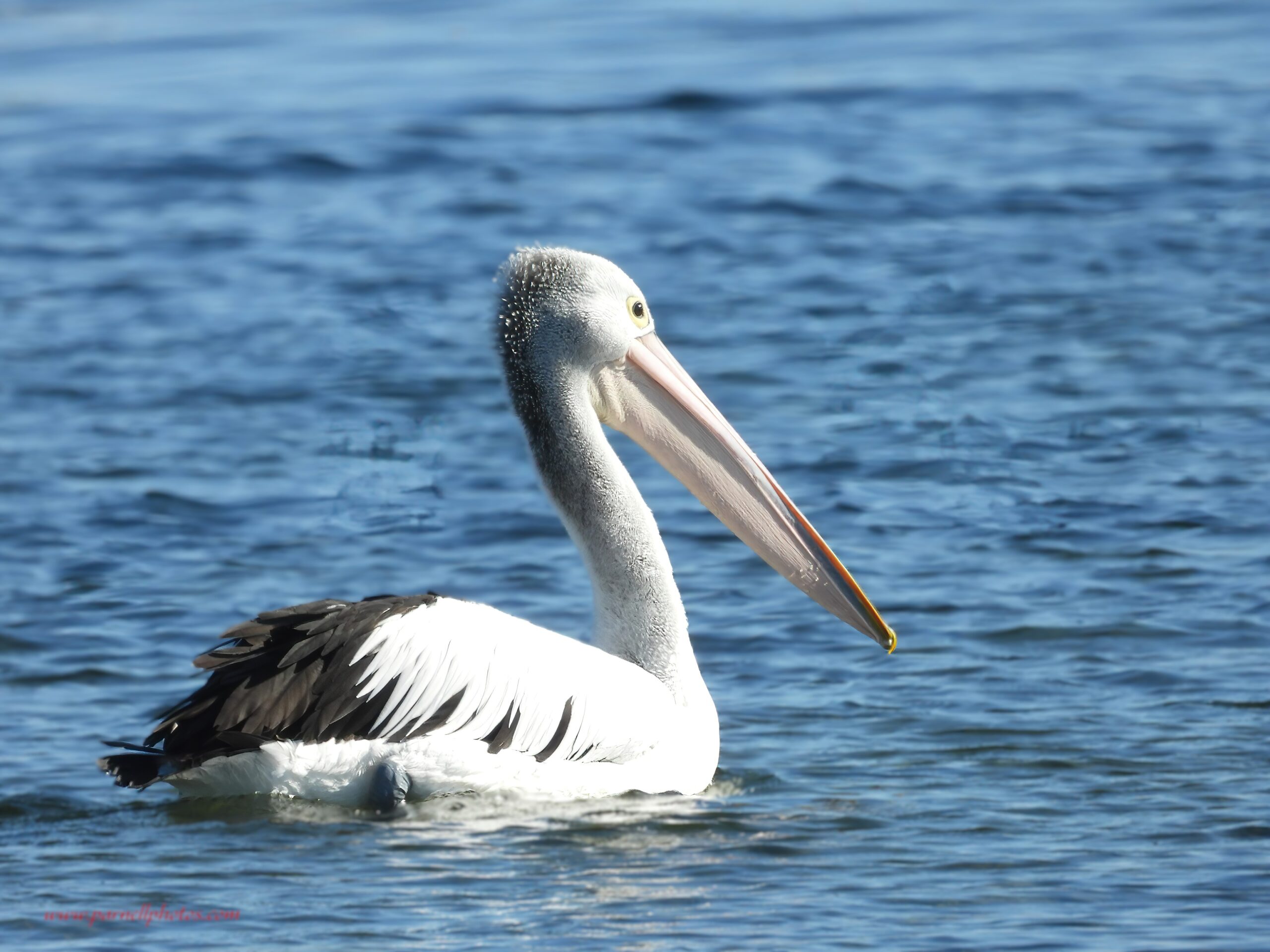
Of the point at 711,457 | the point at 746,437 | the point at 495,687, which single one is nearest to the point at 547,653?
the point at 495,687

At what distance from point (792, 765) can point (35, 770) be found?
6.74ft

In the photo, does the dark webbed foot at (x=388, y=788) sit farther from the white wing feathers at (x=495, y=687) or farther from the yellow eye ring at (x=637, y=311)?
the yellow eye ring at (x=637, y=311)

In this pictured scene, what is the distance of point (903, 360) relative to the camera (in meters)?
9.77

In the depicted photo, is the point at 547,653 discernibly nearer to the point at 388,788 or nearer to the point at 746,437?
the point at 388,788

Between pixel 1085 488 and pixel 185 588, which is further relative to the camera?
pixel 1085 488

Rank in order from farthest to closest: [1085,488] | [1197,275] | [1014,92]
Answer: [1014,92]
[1197,275]
[1085,488]

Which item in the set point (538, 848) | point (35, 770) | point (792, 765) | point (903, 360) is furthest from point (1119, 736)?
point (903, 360)

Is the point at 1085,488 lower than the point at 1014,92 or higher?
lower

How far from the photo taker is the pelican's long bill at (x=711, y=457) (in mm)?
Answer: 5750

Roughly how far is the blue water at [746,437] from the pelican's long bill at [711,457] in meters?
0.53

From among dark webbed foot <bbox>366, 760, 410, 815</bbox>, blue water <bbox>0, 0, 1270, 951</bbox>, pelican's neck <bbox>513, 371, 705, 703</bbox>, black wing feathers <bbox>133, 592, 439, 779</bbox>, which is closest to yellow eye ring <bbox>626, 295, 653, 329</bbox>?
pelican's neck <bbox>513, 371, 705, 703</bbox>

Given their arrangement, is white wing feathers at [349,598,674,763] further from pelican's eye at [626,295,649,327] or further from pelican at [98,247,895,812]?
pelican's eye at [626,295,649,327]

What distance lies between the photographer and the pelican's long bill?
575 centimetres

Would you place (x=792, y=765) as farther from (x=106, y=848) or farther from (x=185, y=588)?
(x=185, y=588)
